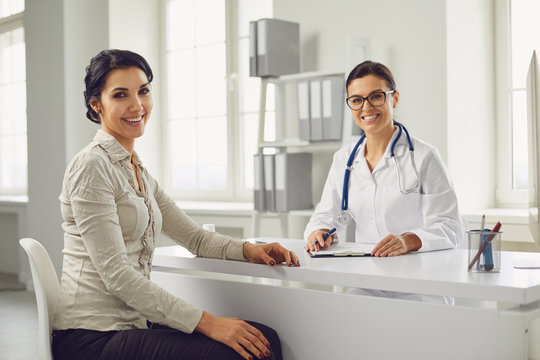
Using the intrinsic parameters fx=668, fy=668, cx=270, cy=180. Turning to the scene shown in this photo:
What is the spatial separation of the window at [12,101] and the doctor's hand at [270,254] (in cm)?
494

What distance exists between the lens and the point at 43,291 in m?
1.72

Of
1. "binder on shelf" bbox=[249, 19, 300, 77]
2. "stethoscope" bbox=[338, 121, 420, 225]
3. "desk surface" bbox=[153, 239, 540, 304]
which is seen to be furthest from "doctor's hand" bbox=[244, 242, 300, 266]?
"binder on shelf" bbox=[249, 19, 300, 77]

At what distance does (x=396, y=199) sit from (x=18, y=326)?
110 inches

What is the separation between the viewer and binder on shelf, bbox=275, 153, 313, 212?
3.70m

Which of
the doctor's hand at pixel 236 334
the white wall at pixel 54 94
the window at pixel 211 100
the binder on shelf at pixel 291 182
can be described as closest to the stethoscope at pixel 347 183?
the doctor's hand at pixel 236 334

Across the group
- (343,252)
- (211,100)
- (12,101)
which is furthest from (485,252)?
(12,101)

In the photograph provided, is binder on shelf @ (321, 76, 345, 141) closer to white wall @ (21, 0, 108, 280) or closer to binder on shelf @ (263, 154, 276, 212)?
binder on shelf @ (263, 154, 276, 212)

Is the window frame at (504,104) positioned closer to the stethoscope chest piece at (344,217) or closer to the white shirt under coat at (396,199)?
the white shirt under coat at (396,199)

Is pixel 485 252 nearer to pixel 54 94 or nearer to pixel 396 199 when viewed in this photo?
pixel 396 199

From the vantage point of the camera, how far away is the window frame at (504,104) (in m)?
3.56

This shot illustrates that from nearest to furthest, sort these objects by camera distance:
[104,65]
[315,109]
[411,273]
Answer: [411,273] < [104,65] < [315,109]

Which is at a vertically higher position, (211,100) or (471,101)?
(211,100)

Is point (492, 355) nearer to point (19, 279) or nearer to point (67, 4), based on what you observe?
point (67, 4)

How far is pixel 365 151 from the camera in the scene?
7.98 ft
